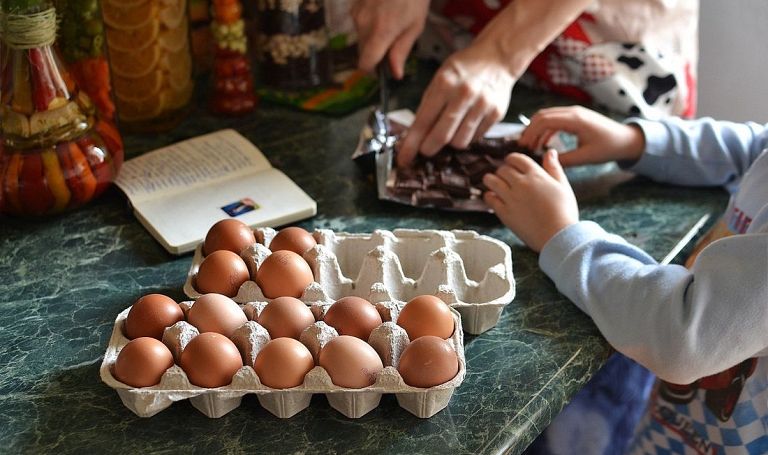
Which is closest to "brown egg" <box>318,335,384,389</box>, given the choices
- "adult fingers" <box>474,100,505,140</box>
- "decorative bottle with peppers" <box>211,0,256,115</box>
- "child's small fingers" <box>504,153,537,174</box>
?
"child's small fingers" <box>504,153,537,174</box>

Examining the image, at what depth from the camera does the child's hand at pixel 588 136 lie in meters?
1.46

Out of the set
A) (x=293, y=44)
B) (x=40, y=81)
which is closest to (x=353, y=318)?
(x=40, y=81)

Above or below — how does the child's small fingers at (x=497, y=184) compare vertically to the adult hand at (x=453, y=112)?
below

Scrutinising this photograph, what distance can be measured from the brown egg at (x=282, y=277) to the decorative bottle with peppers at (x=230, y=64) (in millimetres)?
643

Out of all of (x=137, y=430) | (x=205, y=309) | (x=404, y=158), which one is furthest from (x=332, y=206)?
(x=137, y=430)

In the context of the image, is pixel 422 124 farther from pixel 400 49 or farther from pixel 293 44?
pixel 293 44

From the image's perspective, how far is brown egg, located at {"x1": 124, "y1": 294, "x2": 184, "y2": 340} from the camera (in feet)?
3.24

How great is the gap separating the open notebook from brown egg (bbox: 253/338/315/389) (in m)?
0.37

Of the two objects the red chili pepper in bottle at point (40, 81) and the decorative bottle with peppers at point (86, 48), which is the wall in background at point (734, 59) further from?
the red chili pepper in bottle at point (40, 81)

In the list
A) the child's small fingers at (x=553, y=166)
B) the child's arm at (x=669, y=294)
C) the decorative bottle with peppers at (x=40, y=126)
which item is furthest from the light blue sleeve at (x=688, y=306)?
the decorative bottle with peppers at (x=40, y=126)

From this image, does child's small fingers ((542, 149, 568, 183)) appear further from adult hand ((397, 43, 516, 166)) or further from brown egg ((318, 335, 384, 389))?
brown egg ((318, 335, 384, 389))

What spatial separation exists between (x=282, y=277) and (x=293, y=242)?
3.3 inches

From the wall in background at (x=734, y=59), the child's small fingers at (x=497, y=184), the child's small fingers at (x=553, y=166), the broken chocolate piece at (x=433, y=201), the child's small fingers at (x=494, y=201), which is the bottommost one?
the wall in background at (x=734, y=59)

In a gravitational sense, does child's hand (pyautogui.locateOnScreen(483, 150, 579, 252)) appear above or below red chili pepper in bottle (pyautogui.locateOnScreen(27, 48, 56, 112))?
below
